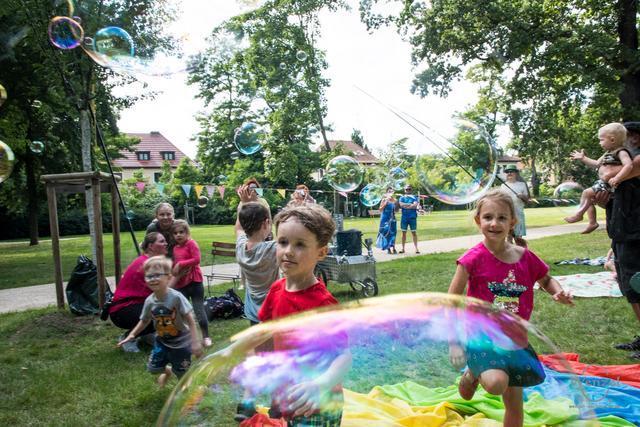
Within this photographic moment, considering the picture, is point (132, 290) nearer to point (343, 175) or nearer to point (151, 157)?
point (343, 175)

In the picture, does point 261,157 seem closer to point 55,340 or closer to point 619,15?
point 619,15

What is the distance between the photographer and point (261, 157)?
34.6m

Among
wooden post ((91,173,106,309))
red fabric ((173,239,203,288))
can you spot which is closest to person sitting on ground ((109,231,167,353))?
red fabric ((173,239,203,288))

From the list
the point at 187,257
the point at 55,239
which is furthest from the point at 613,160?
the point at 55,239

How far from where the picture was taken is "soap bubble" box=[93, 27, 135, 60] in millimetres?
6292

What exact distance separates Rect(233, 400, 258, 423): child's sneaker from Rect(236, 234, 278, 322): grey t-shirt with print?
176cm

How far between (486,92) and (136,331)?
17.0 m

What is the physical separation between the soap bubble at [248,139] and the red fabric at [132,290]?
3859 millimetres

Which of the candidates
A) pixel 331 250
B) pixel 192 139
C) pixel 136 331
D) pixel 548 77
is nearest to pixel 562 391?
pixel 136 331

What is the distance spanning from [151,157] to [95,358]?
53507mm

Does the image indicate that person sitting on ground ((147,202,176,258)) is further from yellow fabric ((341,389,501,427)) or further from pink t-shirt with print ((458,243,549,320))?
pink t-shirt with print ((458,243,549,320))

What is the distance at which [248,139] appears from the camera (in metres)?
8.89

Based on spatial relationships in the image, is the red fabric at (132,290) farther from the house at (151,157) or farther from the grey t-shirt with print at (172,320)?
the house at (151,157)

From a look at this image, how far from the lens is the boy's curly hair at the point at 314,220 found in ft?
7.73
